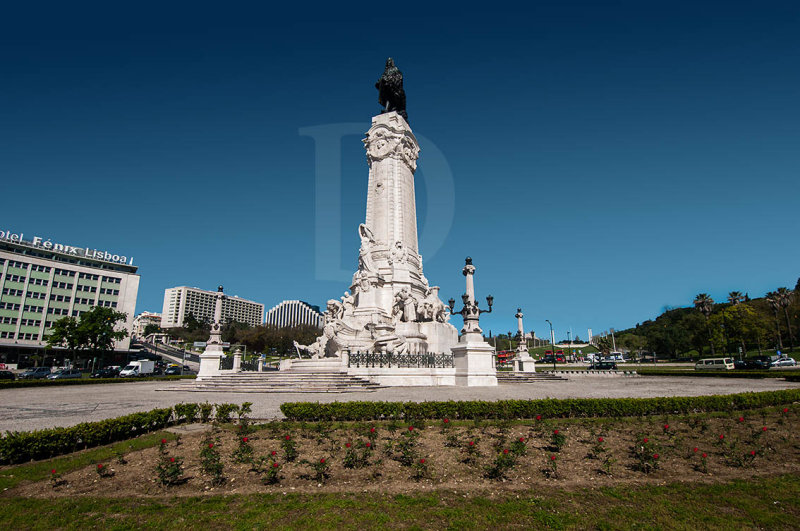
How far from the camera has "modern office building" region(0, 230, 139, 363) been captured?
71312mm

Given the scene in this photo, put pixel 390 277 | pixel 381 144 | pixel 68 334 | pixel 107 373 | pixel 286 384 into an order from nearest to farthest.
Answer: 1. pixel 286 384
2. pixel 390 277
3. pixel 381 144
4. pixel 107 373
5. pixel 68 334

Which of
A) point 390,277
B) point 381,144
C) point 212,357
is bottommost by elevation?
point 212,357

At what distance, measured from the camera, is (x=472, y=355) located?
25.2 metres

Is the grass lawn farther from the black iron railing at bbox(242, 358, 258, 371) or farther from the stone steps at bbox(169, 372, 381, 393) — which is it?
the black iron railing at bbox(242, 358, 258, 371)

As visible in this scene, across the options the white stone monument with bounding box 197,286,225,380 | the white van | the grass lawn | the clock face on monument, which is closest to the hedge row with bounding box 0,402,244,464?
the grass lawn

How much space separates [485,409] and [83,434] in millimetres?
9715

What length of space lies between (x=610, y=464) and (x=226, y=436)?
814cm

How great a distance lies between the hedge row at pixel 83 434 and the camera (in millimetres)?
8188

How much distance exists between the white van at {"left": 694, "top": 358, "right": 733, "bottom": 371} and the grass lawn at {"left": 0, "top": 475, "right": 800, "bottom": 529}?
46.5m

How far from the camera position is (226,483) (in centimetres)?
714

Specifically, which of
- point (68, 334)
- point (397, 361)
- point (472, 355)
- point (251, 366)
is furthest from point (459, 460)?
point (68, 334)

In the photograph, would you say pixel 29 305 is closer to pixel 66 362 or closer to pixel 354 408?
pixel 66 362

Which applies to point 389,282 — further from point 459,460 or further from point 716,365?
point 716,365

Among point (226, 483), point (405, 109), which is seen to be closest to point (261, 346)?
point (405, 109)
